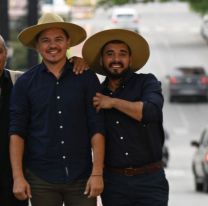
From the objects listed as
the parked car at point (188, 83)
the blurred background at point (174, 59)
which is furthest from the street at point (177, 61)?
the parked car at point (188, 83)

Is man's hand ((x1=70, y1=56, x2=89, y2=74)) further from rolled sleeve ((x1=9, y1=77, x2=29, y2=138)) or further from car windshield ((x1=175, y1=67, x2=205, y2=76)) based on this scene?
car windshield ((x1=175, y1=67, x2=205, y2=76))

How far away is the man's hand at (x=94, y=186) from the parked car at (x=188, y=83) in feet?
132

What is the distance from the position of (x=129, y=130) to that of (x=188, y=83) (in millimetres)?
40195

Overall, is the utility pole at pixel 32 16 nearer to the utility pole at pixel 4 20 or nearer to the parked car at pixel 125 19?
the utility pole at pixel 4 20

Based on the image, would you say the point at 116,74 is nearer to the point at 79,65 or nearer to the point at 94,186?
the point at 79,65

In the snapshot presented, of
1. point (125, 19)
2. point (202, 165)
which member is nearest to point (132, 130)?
point (202, 165)

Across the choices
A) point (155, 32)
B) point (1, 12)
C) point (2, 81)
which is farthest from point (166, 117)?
point (2, 81)

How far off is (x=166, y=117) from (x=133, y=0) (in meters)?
9.46

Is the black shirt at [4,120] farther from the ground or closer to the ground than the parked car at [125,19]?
farther from the ground

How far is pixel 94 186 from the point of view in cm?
631

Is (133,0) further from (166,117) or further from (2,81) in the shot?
(2,81)

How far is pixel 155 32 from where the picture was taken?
75750 millimetres

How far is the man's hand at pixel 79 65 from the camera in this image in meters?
6.49

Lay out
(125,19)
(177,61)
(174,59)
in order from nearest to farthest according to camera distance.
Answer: (177,61), (174,59), (125,19)
